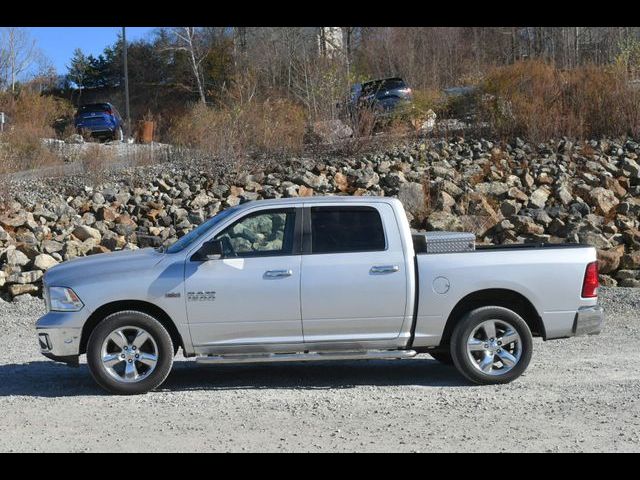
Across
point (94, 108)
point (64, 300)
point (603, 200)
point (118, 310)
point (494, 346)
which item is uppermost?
point (94, 108)

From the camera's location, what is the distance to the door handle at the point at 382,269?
29.6 feet

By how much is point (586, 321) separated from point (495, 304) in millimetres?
889

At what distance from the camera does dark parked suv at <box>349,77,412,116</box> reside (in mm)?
25219

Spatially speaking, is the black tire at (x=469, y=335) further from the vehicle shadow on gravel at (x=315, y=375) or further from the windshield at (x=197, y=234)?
the windshield at (x=197, y=234)

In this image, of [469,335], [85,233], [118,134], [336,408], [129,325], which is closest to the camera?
[336,408]

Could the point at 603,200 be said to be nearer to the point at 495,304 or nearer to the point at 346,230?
the point at 495,304

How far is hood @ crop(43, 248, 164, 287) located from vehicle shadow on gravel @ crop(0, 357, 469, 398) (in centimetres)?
111

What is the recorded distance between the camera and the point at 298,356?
9016mm

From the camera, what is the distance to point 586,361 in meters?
10.4

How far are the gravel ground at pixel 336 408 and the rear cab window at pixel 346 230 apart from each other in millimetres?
1380

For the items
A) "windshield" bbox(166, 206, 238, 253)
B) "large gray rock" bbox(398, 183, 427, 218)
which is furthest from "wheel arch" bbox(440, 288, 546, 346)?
"large gray rock" bbox(398, 183, 427, 218)

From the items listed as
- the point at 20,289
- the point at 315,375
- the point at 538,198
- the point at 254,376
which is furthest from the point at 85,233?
the point at 538,198

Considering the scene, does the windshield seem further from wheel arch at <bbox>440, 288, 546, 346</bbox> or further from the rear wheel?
the rear wheel
